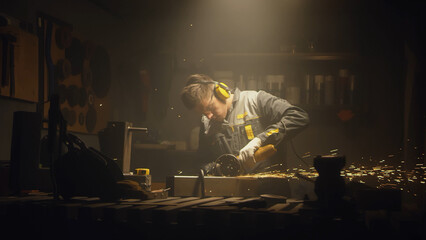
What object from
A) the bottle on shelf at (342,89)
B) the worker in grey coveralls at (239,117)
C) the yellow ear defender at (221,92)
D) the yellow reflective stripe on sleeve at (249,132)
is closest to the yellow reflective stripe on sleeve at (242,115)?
the worker in grey coveralls at (239,117)

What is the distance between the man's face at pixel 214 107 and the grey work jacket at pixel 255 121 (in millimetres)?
49

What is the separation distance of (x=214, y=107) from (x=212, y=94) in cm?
13

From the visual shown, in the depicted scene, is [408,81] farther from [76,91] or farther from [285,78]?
[76,91]

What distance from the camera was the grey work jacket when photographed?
436cm

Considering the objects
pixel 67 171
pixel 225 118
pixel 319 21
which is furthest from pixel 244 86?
pixel 67 171

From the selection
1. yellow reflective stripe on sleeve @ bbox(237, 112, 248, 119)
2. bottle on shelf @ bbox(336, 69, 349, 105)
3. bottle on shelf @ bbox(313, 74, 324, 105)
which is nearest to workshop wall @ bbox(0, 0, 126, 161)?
yellow reflective stripe on sleeve @ bbox(237, 112, 248, 119)

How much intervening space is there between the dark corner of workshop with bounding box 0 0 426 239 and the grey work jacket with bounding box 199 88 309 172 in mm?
11

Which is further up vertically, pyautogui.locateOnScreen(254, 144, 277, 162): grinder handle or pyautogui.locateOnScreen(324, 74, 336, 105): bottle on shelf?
pyautogui.locateOnScreen(324, 74, 336, 105): bottle on shelf

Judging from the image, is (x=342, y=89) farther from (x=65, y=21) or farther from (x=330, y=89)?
(x=65, y=21)

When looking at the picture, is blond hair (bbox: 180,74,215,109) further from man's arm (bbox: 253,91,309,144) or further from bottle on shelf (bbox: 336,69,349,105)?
bottle on shelf (bbox: 336,69,349,105)

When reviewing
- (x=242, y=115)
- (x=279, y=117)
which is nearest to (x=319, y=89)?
(x=279, y=117)

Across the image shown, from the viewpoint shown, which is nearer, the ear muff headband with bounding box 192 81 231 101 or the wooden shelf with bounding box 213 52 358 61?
the ear muff headband with bounding box 192 81 231 101

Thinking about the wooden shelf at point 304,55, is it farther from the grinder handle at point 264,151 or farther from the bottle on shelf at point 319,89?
the grinder handle at point 264,151

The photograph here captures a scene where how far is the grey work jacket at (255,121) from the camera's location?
4.36m
